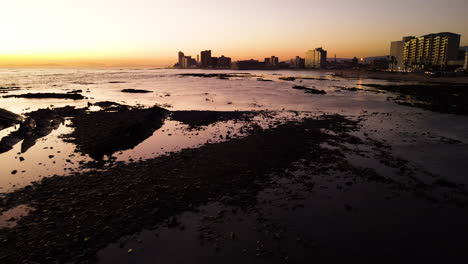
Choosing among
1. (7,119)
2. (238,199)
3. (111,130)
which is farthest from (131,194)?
(7,119)

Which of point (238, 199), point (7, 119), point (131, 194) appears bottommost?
point (238, 199)

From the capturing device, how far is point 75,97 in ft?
185

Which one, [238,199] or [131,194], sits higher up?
[131,194]

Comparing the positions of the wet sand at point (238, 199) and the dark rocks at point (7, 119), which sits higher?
the dark rocks at point (7, 119)

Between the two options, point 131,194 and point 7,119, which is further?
point 7,119

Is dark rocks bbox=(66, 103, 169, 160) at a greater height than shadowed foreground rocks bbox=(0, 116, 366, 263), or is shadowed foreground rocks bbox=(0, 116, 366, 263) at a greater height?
dark rocks bbox=(66, 103, 169, 160)

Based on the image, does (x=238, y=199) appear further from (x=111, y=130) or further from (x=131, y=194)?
(x=111, y=130)

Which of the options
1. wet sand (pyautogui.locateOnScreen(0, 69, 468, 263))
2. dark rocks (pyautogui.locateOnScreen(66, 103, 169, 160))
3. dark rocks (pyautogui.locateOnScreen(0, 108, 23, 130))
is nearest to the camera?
wet sand (pyautogui.locateOnScreen(0, 69, 468, 263))

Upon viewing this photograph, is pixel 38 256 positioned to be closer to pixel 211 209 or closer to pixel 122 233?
pixel 122 233

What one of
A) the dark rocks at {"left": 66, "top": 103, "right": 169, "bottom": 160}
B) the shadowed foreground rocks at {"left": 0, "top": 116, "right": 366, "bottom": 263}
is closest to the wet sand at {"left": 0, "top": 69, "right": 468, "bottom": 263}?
the shadowed foreground rocks at {"left": 0, "top": 116, "right": 366, "bottom": 263}

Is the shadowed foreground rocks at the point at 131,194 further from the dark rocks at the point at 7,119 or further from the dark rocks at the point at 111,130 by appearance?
the dark rocks at the point at 7,119

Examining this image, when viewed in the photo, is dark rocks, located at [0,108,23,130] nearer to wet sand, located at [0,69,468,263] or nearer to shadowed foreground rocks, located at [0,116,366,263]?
wet sand, located at [0,69,468,263]

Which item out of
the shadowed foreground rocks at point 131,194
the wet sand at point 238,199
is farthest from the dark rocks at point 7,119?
the shadowed foreground rocks at point 131,194

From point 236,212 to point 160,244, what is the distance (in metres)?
3.86
